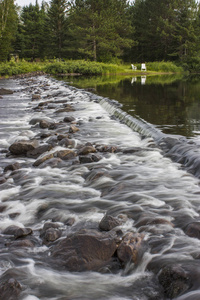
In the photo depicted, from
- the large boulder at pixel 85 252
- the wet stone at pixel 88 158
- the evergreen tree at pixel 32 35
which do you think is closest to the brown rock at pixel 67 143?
the wet stone at pixel 88 158

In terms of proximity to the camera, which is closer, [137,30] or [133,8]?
[137,30]

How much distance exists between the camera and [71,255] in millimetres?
2797

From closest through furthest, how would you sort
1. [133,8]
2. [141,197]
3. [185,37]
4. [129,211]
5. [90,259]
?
[90,259] < [129,211] < [141,197] < [185,37] < [133,8]

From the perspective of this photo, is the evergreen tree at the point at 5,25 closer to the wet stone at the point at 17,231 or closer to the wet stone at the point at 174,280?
the wet stone at the point at 17,231

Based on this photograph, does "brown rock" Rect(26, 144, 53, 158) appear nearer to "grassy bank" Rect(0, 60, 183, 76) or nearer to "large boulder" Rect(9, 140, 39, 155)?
"large boulder" Rect(9, 140, 39, 155)

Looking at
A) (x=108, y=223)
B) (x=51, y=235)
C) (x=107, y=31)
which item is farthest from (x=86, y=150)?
(x=107, y=31)

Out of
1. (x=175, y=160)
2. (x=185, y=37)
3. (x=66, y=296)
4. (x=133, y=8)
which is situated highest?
(x=133, y=8)

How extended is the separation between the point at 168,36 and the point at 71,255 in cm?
5049

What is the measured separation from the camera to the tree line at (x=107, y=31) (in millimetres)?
42500

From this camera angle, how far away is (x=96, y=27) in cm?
4309

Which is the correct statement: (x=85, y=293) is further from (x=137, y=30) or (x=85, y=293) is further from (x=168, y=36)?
(x=137, y=30)

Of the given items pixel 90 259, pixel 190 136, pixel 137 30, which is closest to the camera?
pixel 90 259

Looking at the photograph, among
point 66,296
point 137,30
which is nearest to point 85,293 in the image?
point 66,296

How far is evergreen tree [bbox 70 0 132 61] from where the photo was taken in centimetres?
4094
